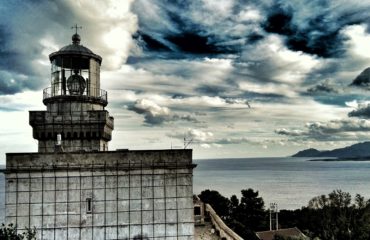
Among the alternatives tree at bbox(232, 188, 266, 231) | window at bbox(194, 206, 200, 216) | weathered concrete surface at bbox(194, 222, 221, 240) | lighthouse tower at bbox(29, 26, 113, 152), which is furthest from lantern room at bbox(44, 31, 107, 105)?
tree at bbox(232, 188, 266, 231)

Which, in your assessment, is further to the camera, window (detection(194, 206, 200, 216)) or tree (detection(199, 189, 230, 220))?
tree (detection(199, 189, 230, 220))

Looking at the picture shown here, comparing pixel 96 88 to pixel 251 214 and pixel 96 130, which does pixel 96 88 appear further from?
pixel 251 214

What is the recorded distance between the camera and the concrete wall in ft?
62.7

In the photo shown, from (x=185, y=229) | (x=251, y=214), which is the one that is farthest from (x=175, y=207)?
(x=251, y=214)

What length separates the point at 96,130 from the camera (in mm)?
21953

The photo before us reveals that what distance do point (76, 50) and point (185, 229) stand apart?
10707 millimetres

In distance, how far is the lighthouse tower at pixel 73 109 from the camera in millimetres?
21797

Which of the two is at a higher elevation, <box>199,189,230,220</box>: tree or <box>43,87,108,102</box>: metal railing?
<box>43,87,108,102</box>: metal railing

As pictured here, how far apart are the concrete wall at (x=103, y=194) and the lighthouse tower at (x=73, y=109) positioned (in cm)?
229

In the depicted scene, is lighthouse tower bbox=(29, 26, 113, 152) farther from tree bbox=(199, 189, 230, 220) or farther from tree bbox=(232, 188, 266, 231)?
tree bbox=(199, 189, 230, 220)

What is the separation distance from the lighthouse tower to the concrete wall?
7.52ft

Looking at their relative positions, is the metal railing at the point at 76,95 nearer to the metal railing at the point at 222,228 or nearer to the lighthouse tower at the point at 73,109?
the lighthouse tower at the point at 73,109

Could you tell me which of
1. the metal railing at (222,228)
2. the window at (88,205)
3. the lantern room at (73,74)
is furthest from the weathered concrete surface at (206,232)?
the lantern room at (73,74)

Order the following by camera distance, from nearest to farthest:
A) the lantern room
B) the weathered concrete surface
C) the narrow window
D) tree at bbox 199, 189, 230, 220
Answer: the narrow window, the lantern room, the weathered concrete surface, tree at bbox 199, 189, 230, 220
